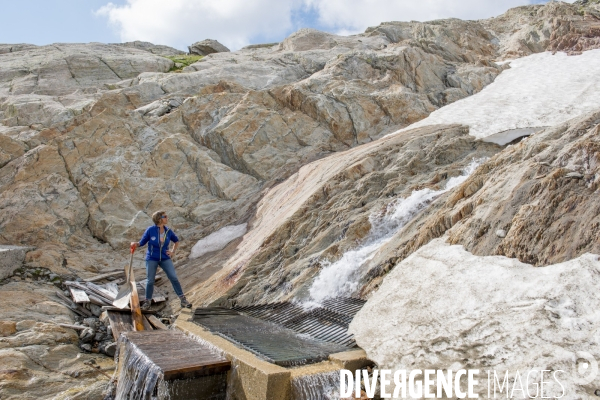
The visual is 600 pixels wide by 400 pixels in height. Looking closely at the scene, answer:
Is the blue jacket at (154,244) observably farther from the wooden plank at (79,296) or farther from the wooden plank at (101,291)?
the wooden plank at (79,296)

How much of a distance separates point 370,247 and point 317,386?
12.7 feet

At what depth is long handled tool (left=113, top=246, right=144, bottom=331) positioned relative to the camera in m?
8.20

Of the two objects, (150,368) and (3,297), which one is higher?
(3,297)

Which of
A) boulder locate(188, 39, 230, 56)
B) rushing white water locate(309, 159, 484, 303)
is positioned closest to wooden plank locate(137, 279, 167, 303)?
rushing white water locate(309, 159, 484, 303)

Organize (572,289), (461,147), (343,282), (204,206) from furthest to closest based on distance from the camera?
(204,206)
(461,147)
(343,282)
(572,289)

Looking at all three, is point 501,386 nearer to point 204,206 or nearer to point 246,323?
point 246,323

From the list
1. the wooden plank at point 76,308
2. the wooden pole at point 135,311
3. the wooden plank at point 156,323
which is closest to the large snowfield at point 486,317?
the wooden plank at point 156,323

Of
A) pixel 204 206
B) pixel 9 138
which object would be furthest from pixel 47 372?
pixel 9 138

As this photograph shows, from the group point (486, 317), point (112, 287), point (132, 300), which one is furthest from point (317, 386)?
point (112, 287)

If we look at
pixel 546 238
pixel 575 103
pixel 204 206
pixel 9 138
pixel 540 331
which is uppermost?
pixel 575 103

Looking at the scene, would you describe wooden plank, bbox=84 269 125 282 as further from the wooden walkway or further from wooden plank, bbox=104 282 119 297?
the wooden walkway

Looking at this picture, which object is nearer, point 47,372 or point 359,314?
point 359,314

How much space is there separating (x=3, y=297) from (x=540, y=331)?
9611 millimetres

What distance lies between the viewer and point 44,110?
59.1 feet
